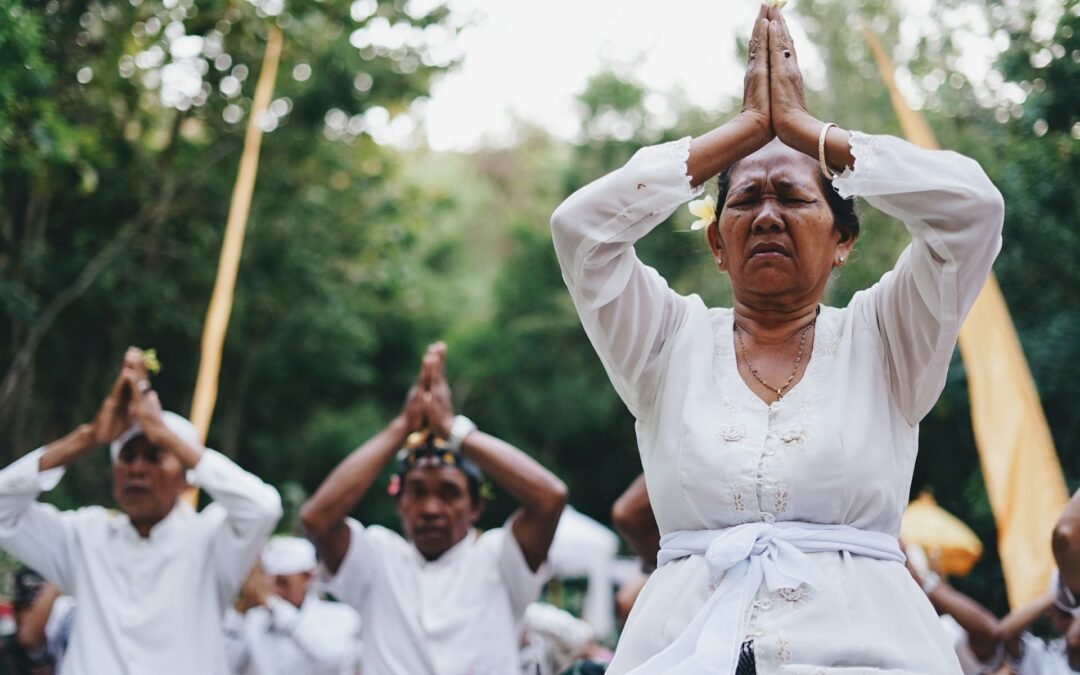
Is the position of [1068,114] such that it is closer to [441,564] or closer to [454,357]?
[441,564]

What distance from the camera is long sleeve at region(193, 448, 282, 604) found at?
5.55 meters

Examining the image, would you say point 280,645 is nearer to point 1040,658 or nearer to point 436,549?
point 436,549

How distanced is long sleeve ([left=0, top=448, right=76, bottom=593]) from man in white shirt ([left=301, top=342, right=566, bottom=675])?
112cm

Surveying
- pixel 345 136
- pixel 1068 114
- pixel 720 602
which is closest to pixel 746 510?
pixel 720 602

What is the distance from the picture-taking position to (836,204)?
3105mm

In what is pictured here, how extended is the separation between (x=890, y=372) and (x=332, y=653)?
5.08 metres

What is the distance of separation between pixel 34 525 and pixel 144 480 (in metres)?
0.54

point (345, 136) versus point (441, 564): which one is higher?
point (345, 136)

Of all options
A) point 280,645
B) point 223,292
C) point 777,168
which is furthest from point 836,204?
point 223,292

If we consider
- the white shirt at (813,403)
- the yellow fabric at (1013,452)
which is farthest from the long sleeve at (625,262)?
the yellow fabric at (1013,452)

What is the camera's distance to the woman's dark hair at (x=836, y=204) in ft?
10.1

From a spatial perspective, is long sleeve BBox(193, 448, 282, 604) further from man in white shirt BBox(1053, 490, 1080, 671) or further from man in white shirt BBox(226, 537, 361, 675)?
man in white shirt BBox(1053, 490, 1080, 671)

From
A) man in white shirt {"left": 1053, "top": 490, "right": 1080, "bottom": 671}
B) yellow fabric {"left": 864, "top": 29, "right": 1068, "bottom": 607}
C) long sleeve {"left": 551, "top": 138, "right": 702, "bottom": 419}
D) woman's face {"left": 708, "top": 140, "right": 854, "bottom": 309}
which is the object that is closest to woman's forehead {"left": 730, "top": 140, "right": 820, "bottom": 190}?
woman's face {"left": 708, "top": 140, "right": 854, "bottom": 309}

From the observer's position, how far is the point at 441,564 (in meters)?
5.65
